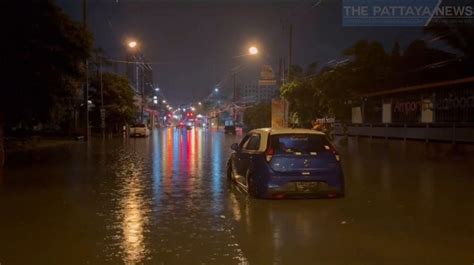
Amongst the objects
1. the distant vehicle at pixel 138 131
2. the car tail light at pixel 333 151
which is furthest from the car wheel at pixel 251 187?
the distant vehicle at pixel 138 131

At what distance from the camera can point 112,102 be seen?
67188mm

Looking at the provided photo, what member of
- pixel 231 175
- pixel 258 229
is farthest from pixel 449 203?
pixel 231 175

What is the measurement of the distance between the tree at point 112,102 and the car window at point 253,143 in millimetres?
52638

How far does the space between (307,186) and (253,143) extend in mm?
2067

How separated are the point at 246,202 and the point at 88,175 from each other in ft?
25.1

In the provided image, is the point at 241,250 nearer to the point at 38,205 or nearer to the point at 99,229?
the point at 99,229

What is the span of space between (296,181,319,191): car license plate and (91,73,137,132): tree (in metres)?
55.0

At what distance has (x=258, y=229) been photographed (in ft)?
30.2

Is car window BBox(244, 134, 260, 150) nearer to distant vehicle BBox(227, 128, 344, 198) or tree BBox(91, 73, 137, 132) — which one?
distant vehicle BBox(227, 128, 344, 198)

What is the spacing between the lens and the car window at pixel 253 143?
1328 centimetres

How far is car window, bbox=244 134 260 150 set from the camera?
43.6 ft

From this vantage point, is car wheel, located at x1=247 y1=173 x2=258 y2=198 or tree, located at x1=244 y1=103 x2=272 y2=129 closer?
car wheel, located at x1=247 y1=173 x2=258 y2=198

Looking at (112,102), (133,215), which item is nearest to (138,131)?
(112,102)

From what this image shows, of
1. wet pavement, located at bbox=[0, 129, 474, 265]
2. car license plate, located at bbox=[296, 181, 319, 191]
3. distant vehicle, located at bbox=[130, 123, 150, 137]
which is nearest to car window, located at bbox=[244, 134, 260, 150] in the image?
wet pavement, located at bbox=[0, 129, 474, 265]
